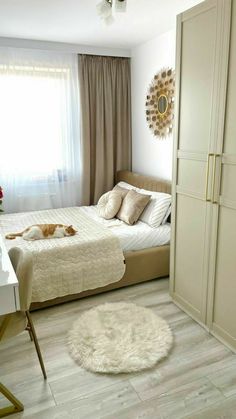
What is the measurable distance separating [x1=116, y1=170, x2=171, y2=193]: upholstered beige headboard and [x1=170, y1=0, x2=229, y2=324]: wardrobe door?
941 millimetres

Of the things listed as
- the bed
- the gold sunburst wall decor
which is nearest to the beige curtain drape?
the gold sunburst wall decor

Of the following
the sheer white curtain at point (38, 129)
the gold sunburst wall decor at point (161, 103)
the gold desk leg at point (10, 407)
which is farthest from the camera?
the sheer white curtain at point (38, 129)

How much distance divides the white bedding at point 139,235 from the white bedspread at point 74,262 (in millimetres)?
101

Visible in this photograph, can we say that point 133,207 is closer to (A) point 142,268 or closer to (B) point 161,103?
(A) point 142,268

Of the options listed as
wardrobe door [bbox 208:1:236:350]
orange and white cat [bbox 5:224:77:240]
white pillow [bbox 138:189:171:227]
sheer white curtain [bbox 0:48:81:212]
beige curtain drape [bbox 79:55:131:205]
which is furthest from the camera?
beige curtain drape [bbox 79:55:131:205]

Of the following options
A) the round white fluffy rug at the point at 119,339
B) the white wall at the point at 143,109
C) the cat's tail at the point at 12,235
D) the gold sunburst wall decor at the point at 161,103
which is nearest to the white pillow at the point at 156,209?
the white wall at the point at 143,109

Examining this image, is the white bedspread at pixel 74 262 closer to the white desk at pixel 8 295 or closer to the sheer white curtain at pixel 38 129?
the white desk at pixel 8 295

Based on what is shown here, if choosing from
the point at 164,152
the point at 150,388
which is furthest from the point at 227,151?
the point at 164,152

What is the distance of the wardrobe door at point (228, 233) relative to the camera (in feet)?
6.47

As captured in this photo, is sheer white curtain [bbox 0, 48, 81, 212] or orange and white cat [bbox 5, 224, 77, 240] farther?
sheer white curtain [bbox 0, 48, 81, 212]

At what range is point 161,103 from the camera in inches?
146

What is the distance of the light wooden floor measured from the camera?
1.74 metres

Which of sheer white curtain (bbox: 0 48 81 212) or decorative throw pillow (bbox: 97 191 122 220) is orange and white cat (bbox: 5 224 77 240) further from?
sheer white curtain (bbox: 0 48 81 212)

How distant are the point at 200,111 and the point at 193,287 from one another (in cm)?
138
